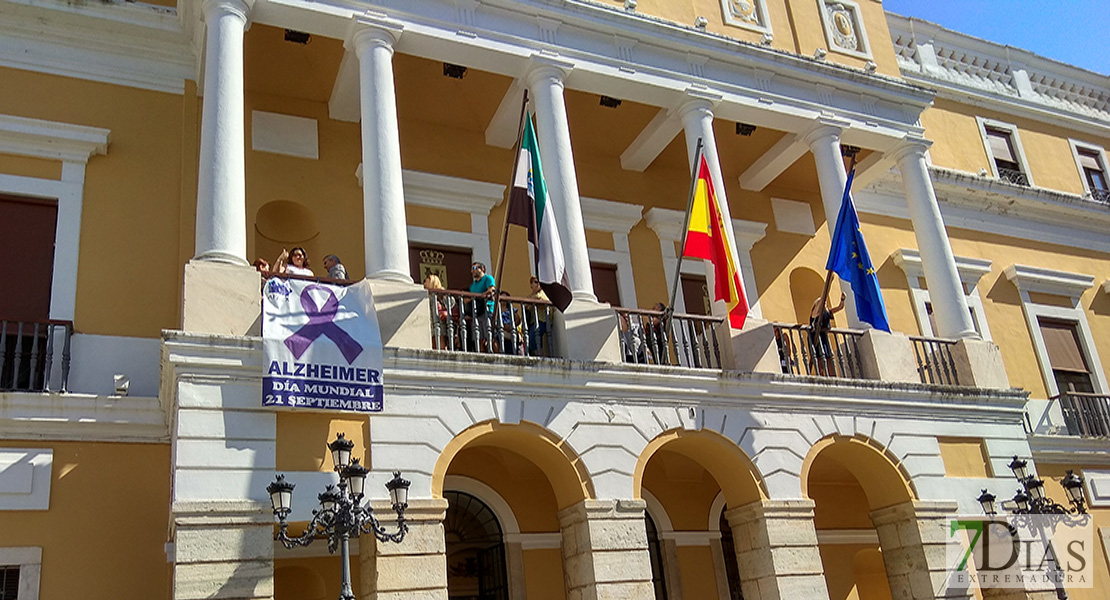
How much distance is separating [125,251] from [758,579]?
7.68m

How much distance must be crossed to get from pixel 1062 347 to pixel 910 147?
5577 mm

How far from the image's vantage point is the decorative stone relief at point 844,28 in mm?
14898

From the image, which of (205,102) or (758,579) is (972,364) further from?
(205,102)

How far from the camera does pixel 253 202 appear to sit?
39.1 feet

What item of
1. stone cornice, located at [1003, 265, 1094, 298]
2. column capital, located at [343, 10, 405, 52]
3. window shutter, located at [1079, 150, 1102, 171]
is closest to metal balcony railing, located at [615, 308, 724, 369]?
column capital, located at [343, 10, 405, 52]

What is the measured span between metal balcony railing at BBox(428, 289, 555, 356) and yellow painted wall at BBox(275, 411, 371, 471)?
4.24 feet

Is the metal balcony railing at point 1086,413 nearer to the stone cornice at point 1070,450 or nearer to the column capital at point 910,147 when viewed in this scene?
the stone cornice at point 1070,450

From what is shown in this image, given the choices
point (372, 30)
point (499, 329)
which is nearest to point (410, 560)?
point (499, 329)

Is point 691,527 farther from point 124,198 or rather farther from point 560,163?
point 124,198

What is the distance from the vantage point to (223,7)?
10242 millimetres

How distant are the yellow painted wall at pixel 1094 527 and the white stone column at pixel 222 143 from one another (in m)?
11.8

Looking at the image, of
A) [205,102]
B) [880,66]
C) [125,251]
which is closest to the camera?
[205,102]

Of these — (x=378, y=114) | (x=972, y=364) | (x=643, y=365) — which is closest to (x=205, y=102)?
(x=378, y=114)

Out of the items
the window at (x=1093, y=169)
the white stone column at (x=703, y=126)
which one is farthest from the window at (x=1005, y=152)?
the white stone column at (x=703, y=126)
